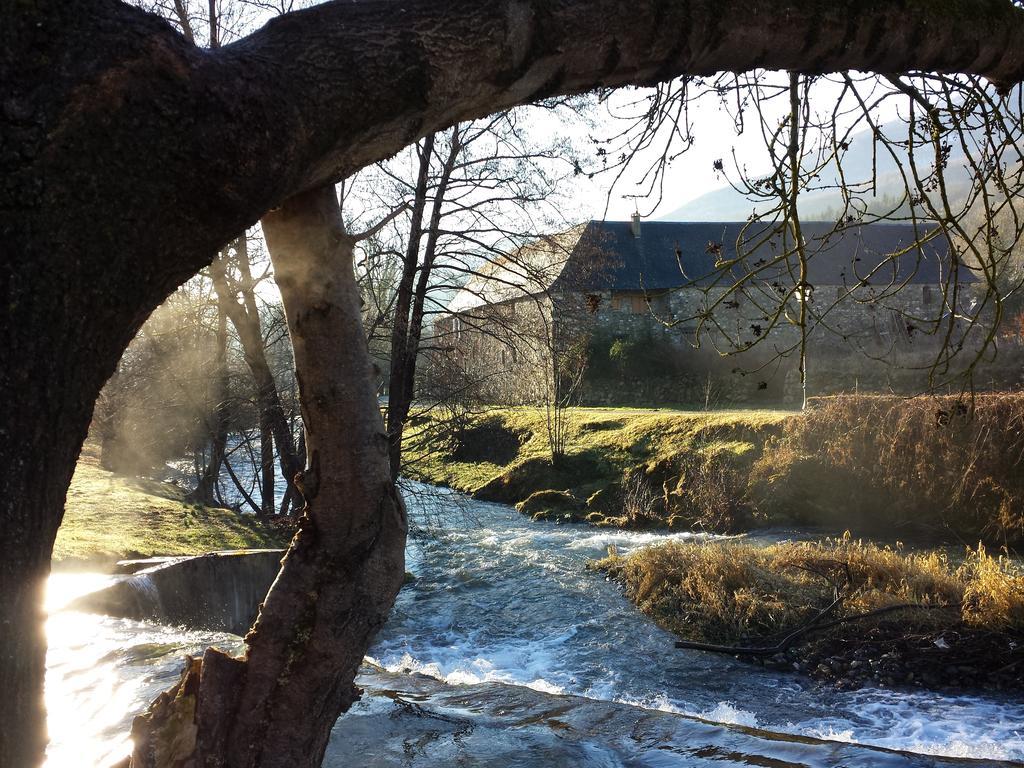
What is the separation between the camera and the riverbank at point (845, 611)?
30.9 feet

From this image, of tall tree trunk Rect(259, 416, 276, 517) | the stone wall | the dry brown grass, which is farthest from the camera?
the stone wall

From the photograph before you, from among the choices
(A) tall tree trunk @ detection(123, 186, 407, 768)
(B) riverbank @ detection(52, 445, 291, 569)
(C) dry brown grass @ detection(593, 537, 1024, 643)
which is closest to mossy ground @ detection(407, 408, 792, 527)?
(B) riverbank @ detection(52, 445, 291, 569)

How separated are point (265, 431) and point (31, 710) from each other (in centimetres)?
1270

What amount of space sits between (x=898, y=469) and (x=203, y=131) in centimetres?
1706

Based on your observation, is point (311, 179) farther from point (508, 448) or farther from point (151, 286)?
point (508, 448)

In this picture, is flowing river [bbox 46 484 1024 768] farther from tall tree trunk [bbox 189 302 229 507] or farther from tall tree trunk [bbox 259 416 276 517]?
tall tree trunk [bbox 189 302 229 507]

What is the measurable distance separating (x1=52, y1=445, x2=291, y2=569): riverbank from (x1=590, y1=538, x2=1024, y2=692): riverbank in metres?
6.20

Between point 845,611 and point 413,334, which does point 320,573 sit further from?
point 413,334

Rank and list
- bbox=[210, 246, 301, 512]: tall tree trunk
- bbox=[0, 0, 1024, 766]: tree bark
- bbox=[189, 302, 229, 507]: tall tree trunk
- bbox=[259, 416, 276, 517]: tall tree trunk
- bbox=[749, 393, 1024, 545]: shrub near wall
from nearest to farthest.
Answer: bbox=[0, 0, 1024, 766]: tree bark, bbox=[210, 246, 301, 512]: tall tree trunk, bbox=[259, 416, 276, 517]: tall tree trunk, bbox=[189, 302, 229, 507]: tall tree trunk, bbox=[749, 393, 1024, 545]: shrub near wall

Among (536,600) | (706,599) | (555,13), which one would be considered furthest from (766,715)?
(555,13)

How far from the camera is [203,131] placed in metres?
1.76

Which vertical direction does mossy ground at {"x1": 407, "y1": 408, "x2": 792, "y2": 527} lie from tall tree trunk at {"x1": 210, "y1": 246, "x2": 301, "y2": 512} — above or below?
below

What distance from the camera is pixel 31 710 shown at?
5.33ft

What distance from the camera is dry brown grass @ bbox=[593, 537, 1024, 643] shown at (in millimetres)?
10188
